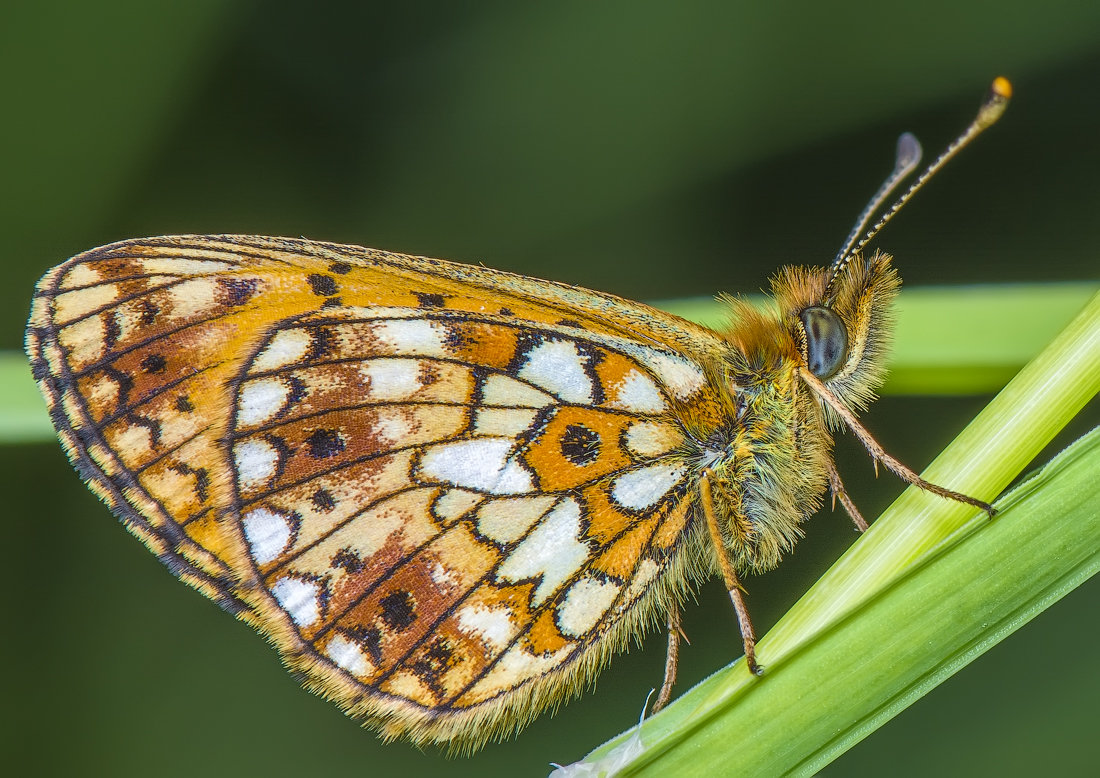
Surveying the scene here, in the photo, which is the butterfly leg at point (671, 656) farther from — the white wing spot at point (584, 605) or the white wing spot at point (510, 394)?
the white wing spot at point (510, 394)

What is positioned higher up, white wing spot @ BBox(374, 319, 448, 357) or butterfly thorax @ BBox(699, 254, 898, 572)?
white wing spot @ BBox(374, 319, 448, 357)

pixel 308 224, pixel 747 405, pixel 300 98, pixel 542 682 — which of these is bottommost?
pixel 542 682

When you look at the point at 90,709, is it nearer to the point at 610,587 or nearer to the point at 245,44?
the point at 610,587

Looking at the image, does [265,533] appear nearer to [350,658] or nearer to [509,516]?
[350,658]

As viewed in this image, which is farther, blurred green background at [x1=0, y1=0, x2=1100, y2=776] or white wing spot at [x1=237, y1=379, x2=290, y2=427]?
blurred green background at [x1=0, y1=0, x2=1100, y2=776]

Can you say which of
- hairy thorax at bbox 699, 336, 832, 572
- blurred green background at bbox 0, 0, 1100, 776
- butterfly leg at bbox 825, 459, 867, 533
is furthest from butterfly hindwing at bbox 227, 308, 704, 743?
blurred green background at bbox 0, 0, 1100, 776

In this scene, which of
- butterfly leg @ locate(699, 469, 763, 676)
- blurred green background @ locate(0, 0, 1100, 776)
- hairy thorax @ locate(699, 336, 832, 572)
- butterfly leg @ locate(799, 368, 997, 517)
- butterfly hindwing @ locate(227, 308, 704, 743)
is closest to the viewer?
butterfly leg @ locate(799, 368, 997, 517)

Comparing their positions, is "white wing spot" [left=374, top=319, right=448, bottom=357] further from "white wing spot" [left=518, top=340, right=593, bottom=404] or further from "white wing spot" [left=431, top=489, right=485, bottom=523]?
"white wing spot" [left=431, top=489, right=485, bottom=523]

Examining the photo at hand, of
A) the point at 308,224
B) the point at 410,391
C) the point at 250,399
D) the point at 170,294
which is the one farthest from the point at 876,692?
the point at 308,224
